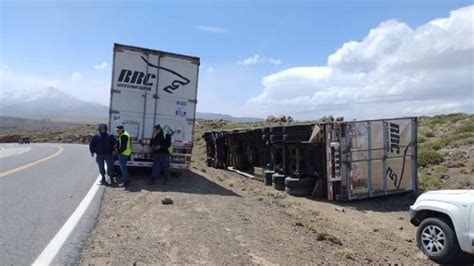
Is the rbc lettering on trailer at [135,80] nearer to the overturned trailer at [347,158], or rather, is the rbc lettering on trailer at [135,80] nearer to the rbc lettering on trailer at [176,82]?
the rbc lettering on trailer at [176,82]

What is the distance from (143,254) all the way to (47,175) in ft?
30.6

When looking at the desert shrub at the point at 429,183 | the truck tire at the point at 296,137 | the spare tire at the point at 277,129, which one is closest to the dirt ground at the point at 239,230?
the truck tire at the point at 296,137

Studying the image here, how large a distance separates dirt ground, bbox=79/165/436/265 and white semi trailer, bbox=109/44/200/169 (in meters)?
1.47

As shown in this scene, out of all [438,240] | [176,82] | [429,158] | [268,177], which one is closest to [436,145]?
[429,158]

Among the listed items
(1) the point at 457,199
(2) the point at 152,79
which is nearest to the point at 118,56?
(2) the point at 152,79

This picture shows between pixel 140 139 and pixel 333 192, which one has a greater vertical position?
pixel 140 139

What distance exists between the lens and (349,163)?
521 inches

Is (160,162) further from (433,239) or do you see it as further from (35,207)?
(433,239)

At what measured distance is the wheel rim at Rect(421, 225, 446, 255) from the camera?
739 cm

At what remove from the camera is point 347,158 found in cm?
1320

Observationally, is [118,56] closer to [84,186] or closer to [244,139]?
[84,186]

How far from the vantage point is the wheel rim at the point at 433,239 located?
739 cm

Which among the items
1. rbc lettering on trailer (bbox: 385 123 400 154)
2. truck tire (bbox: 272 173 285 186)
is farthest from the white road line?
rbc lettering on trailer (bbox: 385 123 400 154)

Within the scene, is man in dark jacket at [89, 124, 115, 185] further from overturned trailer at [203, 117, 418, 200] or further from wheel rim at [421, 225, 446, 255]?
wheel rim at [421, 225, 446, 255]
